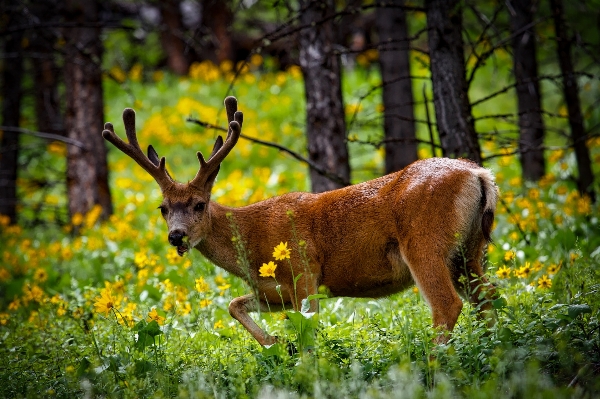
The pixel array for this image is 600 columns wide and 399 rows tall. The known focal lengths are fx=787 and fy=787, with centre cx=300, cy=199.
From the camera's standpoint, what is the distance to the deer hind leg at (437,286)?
5852mm

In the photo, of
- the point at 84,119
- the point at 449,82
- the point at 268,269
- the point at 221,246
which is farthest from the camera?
the point at 84,119

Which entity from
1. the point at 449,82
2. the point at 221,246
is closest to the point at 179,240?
the point at 221,246

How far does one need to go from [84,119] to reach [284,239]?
24.9ft

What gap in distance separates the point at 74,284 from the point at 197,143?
418 inches

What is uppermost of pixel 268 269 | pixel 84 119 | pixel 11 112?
pixel 11 112

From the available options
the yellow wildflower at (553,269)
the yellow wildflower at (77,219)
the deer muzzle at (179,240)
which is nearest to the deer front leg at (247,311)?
the deer muzzle at (179,240)

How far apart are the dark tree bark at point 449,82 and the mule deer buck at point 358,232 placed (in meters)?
1.24

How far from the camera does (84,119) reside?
13273mm

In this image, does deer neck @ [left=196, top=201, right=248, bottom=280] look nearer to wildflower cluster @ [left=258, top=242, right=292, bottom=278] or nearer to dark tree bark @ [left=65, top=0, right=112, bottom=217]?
wildflower cluster @ [left=258, top=242, right=292, bottom=278]

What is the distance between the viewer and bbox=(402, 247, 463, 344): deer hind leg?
5.85m

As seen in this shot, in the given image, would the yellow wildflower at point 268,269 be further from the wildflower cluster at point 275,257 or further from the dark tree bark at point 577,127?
the dark tree bark at point 577,127

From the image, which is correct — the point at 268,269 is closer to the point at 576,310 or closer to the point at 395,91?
the point at 576,310

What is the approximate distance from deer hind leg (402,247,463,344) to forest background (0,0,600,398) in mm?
200

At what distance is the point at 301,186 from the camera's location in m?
14.7
